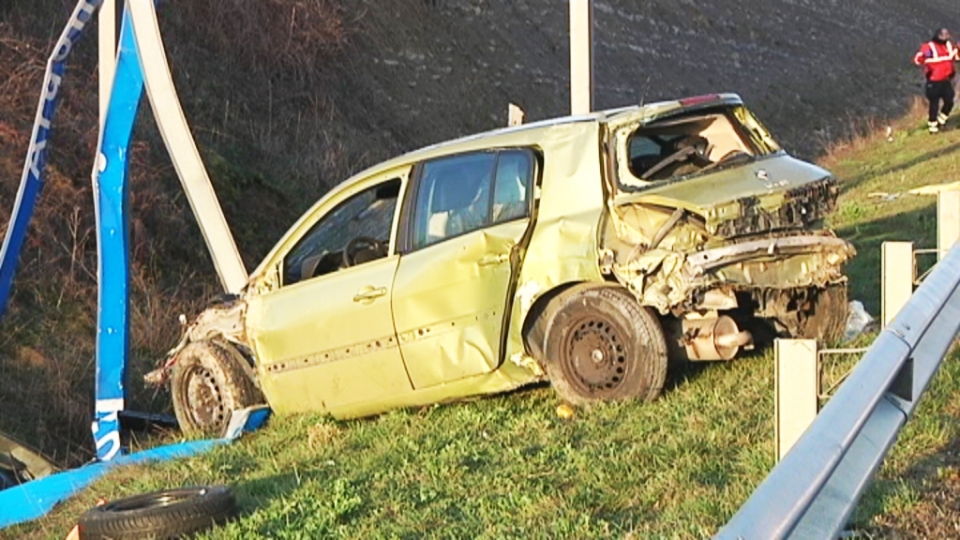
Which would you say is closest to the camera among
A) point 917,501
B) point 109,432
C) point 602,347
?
point 917,501

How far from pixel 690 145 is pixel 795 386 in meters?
3.87

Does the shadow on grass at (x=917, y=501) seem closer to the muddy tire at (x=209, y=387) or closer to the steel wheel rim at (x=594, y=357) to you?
the steel wheel rim at (x=594, y=357)

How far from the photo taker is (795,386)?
435 cm

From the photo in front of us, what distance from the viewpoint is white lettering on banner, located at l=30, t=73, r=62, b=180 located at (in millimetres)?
11281

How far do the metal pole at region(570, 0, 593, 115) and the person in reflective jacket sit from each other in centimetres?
1405

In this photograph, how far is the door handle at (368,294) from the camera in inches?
326

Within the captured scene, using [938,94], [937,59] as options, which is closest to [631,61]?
[937,59]

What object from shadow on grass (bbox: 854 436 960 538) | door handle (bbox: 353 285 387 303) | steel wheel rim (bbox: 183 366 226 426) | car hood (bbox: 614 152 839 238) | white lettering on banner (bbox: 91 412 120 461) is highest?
car hood (bbox: 614 152 839 238)

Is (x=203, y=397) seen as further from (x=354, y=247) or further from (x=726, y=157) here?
(x=726, y=157)

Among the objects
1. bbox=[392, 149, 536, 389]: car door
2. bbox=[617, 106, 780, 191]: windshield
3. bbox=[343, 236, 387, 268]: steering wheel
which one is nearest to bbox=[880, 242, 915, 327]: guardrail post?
bbox=[617, 106, 780, 191]: windshield

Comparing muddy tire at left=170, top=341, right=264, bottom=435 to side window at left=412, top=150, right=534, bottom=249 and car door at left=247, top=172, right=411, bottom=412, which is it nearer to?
car door at left=247, top=172, right=411, bottom=412

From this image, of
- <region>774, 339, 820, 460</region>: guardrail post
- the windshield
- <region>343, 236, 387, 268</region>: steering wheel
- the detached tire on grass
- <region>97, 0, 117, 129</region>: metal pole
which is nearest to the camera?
<region>774, 339, 820, 460</region>: guardrail post

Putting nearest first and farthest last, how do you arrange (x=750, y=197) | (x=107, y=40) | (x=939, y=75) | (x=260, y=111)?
(x=750, y=197) → (x=107, y=40) → (x=260, y=111) → (x=939, y=75)

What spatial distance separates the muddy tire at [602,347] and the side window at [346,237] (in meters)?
1.48
